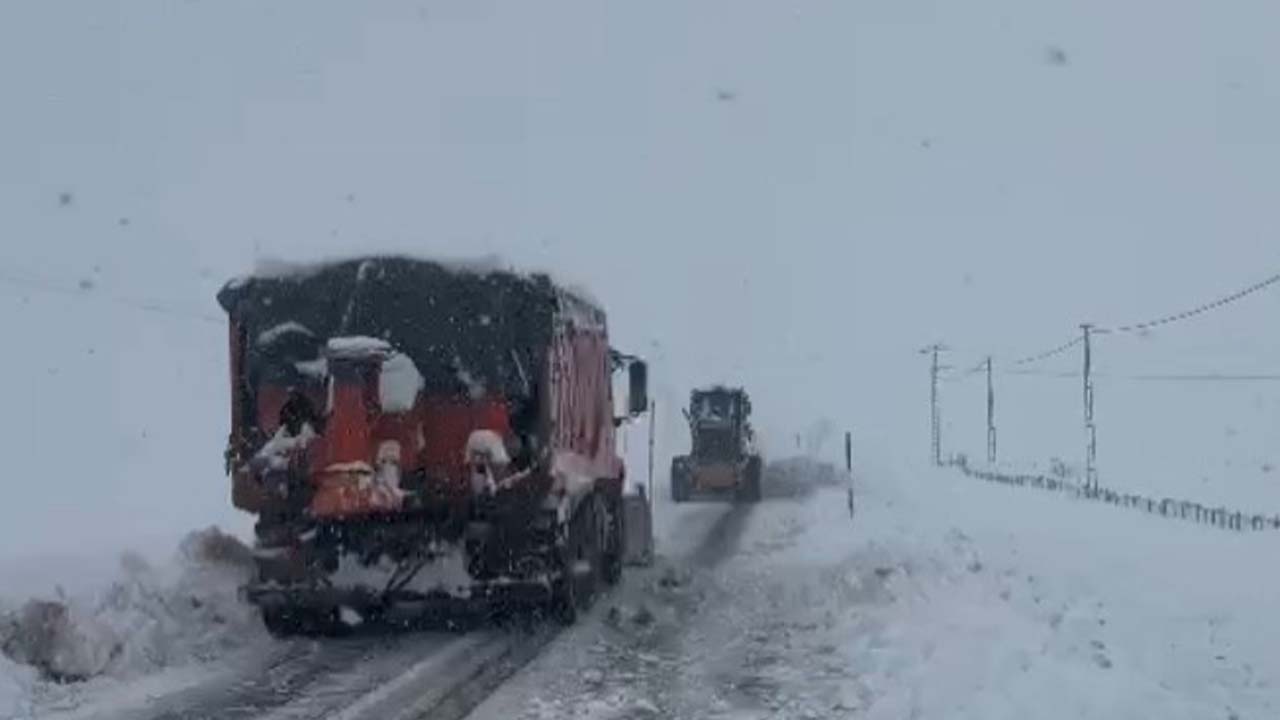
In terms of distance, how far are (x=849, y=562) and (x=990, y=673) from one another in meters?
10.7

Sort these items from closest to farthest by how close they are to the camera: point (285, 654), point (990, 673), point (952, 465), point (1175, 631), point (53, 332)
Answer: point (990, 673) → point (285, 654) → point (1175, 631) → point (53, 332) → point (952, 465)

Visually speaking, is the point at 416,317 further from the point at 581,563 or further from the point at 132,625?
the point at 132,625

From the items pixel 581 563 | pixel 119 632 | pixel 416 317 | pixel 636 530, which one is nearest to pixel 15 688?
pixel 119 632

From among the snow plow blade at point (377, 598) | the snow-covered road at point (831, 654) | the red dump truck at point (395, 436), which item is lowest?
the snow-covered road at point (831, 654)

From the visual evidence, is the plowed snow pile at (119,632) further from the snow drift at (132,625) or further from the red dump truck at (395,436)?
the red dump truck at (395,436)

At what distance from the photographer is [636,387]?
915 inches

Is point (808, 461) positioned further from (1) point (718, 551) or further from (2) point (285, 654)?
(2) point (285, 654)

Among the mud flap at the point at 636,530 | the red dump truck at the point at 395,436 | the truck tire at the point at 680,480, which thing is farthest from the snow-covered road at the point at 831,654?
the truck tire at the point at 680,480

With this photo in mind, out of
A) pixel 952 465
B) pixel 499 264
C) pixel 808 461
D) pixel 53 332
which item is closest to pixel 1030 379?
pixel 952 465

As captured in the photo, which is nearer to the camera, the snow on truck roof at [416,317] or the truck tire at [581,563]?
the snow on truck roof at [416,317]

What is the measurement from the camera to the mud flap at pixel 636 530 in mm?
21969

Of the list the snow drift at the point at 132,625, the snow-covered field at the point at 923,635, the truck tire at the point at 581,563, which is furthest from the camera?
the truck tire at the point at 581,563

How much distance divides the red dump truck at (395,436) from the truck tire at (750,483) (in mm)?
31500

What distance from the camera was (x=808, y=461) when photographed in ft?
236
